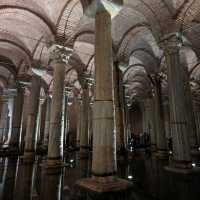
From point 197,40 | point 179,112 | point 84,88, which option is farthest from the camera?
point 84,88

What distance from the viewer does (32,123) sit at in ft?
35.2

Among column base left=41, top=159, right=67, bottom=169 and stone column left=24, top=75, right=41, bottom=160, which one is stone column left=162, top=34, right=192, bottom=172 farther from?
stone column left=24, top=75, right=41, bottom=160

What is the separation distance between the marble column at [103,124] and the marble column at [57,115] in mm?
3249

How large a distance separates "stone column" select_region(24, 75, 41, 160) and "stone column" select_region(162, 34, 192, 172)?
7.19 meters

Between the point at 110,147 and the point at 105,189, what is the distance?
Answer: 2.99 ft

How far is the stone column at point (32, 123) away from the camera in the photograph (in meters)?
10.3

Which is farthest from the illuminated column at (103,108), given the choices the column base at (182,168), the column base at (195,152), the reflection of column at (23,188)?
the column base at (195,152)

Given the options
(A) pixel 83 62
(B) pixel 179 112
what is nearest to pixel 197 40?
(B) pixel 179 112

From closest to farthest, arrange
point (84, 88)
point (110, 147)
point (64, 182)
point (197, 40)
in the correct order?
point (110, 147)
point (64, 182)
point (197, 40)
point (84, 88)

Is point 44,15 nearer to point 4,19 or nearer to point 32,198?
point 4,19

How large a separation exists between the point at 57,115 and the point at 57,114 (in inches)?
1.7

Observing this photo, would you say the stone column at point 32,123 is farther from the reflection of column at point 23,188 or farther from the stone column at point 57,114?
the reflection of column at point 23,188

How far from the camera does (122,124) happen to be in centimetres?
944

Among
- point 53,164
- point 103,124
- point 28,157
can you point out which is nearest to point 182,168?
point 103,124
